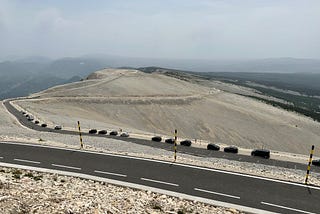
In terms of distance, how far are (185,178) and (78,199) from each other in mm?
7470

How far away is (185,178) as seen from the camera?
1755cm

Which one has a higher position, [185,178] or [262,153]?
[185,178]

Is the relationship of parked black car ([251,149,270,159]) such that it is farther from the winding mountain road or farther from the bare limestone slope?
the bare limestone slope

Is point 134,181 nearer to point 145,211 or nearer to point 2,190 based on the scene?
point 145,211

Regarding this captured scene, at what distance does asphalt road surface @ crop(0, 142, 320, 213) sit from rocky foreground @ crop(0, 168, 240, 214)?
5.63 ft

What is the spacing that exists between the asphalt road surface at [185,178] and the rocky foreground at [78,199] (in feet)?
5.63

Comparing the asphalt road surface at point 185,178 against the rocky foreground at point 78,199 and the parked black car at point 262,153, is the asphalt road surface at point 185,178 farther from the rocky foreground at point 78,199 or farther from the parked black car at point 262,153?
the parked black car at point 262,153

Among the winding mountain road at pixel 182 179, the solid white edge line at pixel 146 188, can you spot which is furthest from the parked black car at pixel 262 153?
the solid white edge line at pixel 146 188

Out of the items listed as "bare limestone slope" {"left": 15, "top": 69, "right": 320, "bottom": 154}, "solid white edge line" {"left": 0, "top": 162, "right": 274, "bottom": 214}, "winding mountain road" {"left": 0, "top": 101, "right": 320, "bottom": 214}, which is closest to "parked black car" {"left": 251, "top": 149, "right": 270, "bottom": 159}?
"winding mountain road" {"left": 0, "top": 101, "right": 320, "bottom": 214}

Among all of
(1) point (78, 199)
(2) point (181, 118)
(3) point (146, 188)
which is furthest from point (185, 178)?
(2) point (181, 118)

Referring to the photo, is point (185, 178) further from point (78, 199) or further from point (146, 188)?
point (78, 199)

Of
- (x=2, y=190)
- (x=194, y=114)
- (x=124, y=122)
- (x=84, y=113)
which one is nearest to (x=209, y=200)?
(x=2, y=190)

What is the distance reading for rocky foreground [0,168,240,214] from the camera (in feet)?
39.0

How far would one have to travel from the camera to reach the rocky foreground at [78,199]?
11.9 meters
